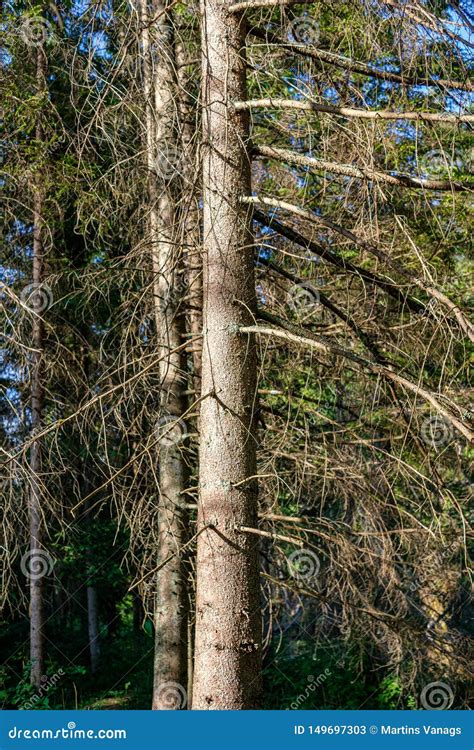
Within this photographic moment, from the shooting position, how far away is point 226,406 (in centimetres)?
389

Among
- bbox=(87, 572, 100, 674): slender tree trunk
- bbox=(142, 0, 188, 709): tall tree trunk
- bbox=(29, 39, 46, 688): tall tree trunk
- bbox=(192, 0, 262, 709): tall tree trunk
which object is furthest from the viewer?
bbox=(87, 572, 100, 674): slender tree trunk

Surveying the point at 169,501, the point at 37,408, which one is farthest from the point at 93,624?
the point at 169,501

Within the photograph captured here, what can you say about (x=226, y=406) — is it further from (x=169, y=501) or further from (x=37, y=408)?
(x=37, y=408)

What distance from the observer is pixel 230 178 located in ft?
13.3

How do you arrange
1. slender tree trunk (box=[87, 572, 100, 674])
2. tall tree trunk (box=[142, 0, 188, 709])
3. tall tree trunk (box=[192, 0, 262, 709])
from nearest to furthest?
tall tree trunk (box=[192, 0, 262, 709]) < tall tree trunk (box=[142, 0, 188, 709]) < slender tree trunk (box=[87, 572, 100, 674])

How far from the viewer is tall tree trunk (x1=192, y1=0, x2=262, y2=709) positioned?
3.74 m

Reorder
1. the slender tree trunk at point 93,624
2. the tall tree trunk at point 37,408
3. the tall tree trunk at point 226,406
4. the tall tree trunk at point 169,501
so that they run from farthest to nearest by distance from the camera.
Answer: the slender tree trunk at point 93,624 → the tall tree trunk at point 37,408 → the tall tree trunk at point 169,501 → the tall tree trunk at point 226,406

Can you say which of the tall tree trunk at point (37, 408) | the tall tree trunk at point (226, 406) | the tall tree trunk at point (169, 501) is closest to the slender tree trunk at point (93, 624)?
the tall tree trunk at point (37, 408)

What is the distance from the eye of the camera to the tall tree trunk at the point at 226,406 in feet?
12.3

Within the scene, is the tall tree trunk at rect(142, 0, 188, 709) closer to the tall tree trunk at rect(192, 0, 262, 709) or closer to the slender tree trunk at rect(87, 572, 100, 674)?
the tall tree trunk at rect(192, 0, 262, 709)

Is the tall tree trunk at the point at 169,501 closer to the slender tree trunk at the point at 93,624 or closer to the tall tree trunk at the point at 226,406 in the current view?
the tall tree trunk at the point at 226,406

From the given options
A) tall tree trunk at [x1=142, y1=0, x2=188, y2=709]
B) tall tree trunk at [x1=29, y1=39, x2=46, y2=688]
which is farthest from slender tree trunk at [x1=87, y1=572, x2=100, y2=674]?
tall tree trunk at [x1=142, y1=0, x2=188, y2=709]
